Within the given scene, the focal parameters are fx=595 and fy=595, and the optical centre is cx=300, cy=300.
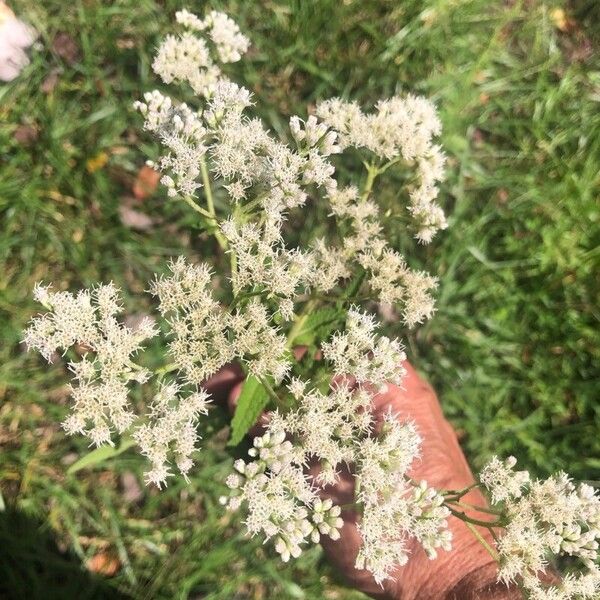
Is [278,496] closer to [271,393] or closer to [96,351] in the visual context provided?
[271,393]

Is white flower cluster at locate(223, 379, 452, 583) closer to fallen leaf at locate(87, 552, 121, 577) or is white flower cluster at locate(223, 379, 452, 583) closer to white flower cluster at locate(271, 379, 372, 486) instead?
white flower cluster at locate(271, 379, 372, 486)

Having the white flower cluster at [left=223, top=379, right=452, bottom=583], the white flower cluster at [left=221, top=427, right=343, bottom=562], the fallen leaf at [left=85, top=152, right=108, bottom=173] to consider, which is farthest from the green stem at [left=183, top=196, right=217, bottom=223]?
the fallen leaf at [left=85, top=152, right=108, bottom=173]

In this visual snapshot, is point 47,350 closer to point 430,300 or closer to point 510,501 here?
point 430,300

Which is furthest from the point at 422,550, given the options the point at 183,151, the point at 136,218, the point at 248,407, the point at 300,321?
the point at 136,218

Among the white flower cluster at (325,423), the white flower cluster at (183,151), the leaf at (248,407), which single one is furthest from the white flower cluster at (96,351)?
the white flower cluster at (325,423)

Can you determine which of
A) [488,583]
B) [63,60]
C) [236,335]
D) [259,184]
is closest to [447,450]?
[488,583]
